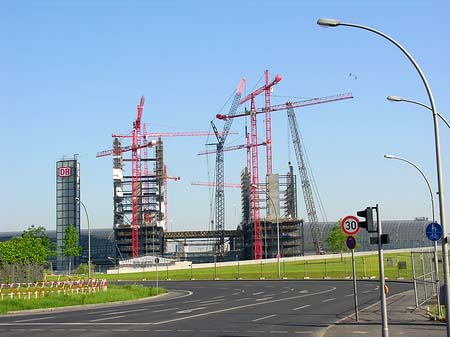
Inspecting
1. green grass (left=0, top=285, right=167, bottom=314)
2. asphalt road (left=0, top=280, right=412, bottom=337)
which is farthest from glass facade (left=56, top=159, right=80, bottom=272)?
asphalt road (left=0, top=280, right=412, bottom=337)

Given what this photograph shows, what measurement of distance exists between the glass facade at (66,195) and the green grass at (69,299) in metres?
129

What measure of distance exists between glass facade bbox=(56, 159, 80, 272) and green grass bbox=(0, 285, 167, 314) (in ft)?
425

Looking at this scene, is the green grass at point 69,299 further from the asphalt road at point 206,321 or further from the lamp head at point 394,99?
the lamp head at point 394,99

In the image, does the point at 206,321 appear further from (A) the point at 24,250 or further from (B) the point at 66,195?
(B) the point at 66,195

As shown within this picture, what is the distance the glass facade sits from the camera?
592 ft

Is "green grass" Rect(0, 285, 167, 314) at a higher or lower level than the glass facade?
lower

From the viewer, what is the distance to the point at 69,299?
149ft

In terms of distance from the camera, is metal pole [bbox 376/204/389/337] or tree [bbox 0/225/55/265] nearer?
metal pole [bbox 376/204/389/337]

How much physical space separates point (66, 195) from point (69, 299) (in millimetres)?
141144

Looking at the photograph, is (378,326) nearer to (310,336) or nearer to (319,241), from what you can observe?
(310,336)

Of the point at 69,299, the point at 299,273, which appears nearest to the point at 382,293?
the point at 69,299

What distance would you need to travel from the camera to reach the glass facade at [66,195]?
180 m

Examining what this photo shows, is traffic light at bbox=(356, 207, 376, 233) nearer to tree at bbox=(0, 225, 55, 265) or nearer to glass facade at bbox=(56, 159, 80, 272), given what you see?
tree at bbox=(0, 225, 55, 265)

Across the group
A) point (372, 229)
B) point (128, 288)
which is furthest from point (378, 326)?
point (128, 288)
